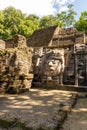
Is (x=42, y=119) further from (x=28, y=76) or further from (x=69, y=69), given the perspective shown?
(x=69, y=69)

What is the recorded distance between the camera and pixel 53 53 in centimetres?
881

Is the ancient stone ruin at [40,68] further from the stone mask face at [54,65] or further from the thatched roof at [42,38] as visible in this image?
the thatched roof at [42,38]

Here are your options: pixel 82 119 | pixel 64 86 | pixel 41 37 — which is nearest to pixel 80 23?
pixel 41 37

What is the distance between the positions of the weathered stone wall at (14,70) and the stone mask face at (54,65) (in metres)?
1.25

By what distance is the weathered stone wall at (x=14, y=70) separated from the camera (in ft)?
21.3

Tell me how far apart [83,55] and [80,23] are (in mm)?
18612

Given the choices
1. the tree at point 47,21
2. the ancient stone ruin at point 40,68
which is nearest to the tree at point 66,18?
the tree at point 47,21

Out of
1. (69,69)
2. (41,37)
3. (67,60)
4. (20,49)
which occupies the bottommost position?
(69,69)

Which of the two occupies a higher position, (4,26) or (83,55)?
(4,26)

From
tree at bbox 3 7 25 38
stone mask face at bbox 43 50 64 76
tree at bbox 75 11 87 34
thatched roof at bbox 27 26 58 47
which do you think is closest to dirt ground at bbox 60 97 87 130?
stone mask face at bbox 43 50 64 76

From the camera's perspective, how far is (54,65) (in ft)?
27.6

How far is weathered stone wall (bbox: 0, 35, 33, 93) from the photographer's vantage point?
6.49 m

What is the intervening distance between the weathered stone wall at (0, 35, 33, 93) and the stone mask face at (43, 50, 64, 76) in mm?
1247

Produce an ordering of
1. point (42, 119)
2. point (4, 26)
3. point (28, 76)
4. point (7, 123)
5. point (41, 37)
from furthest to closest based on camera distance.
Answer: point (4, 26) < point (41, 37) < point (28, 76) < point (42, 119) < point (7, 123)
